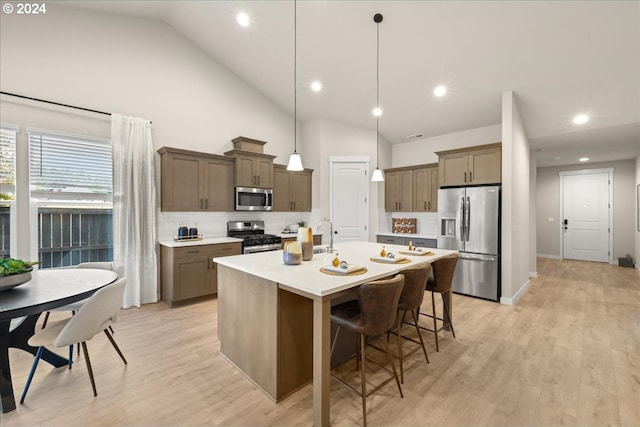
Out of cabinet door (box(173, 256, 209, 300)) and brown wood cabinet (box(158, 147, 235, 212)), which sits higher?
brown wood cabinet (box(158, 147, 235, 212))

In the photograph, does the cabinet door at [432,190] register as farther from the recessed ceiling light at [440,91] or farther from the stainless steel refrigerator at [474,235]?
the recessed ceiling light at [440,91]

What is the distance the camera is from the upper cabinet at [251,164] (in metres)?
4.74

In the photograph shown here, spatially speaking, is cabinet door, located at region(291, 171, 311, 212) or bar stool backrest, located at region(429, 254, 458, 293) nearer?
bar stool backrest, located at region(429, 254, 458, 293)

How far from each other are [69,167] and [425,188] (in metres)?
5.71

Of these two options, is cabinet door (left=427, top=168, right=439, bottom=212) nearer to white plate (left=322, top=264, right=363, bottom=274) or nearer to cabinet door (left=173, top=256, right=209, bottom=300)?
white plate (left=322, top=264, right=363, bottom=274)

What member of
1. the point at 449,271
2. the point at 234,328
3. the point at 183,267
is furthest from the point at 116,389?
the point at 449,271

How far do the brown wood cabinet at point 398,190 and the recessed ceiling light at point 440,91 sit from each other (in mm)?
1627

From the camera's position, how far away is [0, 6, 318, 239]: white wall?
3.37 metres

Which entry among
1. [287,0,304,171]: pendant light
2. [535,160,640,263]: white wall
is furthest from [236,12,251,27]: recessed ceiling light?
[535,160,640,263]: white wall

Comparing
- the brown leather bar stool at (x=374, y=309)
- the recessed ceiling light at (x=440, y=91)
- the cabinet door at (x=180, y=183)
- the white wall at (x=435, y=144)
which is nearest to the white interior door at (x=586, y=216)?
the white wall at (x=435, y=144)

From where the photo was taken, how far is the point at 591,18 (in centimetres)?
295

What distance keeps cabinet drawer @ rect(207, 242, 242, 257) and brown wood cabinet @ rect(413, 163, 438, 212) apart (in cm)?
351

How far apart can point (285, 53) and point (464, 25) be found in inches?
98.9

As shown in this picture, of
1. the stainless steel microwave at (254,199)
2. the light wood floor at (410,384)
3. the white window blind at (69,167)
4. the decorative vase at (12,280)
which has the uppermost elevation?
the white window blind at (69,167)
